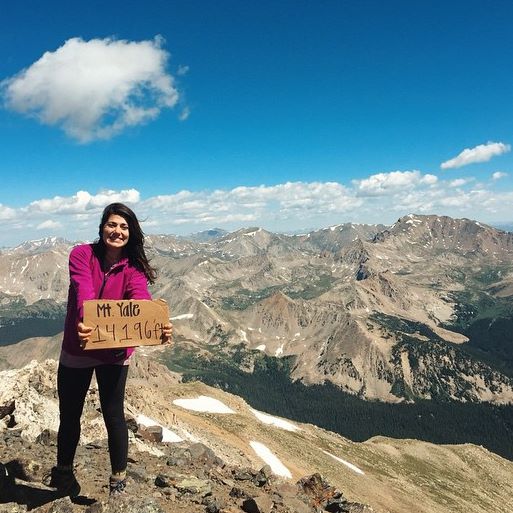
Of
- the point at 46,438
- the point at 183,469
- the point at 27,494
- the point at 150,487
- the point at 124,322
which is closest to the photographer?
the point at 124,322

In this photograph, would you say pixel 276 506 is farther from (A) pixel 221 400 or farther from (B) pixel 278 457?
(A) pixel 221 400

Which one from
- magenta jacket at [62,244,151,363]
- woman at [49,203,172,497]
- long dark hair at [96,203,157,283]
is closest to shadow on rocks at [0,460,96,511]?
woman at [49,203,172,497]

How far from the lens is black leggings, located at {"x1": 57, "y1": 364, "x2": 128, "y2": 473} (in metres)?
8.70

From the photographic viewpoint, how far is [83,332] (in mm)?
8023

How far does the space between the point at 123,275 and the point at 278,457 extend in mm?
45584

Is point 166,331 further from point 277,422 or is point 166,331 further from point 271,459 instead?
point 277,422

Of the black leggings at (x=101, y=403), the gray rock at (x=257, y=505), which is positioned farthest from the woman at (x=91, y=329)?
the gray rock at (x=257, y=505)

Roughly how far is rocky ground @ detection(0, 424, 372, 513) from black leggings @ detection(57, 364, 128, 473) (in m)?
0.93

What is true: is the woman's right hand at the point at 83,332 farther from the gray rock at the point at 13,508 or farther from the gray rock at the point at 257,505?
the gray rock at the point at 257,505

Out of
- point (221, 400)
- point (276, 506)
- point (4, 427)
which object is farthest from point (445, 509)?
point (4, 427)

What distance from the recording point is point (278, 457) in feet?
158

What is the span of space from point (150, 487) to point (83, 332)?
258 inches

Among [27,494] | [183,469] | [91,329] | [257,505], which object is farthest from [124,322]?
[183,469]

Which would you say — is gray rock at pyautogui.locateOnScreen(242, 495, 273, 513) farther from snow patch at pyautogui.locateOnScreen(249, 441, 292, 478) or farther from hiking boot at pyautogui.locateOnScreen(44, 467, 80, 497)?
snow patch at pyautogui.locateOnScreen(249, 441, 292, 478)
